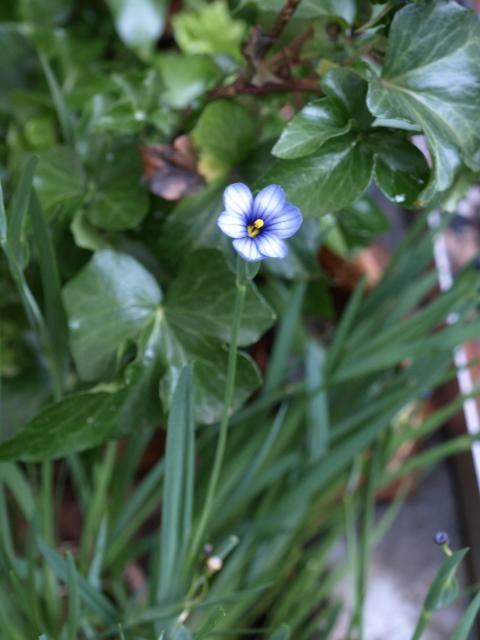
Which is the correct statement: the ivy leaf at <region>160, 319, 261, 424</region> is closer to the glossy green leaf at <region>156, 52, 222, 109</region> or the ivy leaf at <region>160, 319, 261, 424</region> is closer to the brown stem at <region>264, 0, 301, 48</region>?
the brown stem at <region>264, 0, 301, 48</region>

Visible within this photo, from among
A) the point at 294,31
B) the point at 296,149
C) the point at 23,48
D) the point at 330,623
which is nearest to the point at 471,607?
the point at 330,623

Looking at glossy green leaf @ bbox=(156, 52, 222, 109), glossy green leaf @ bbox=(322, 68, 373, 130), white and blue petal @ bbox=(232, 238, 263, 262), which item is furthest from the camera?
glossy green leaf @ bbox=(156, 52, 222, 109)

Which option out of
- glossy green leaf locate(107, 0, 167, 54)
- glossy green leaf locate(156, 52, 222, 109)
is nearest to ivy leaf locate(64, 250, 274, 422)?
glossy green leaf locate(156, 52, 222, 109)

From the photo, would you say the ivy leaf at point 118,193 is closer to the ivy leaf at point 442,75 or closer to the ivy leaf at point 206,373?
the ivy leaf at point 206,373

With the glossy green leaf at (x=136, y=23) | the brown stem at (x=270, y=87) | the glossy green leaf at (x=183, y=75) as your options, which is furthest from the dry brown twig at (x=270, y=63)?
the glossy green leaf at (x=136, y=23)

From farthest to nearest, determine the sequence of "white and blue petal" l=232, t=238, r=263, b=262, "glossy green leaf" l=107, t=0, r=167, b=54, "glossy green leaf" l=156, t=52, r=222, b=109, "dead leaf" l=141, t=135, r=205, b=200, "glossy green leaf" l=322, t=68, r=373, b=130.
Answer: "glossy green leaf" l=107, t=0, r=167, b=54, "glossy green leaf" l=156, t=52, r=222, b=109, "dead leaf" l=141, t=135, r=205, b=200, "glossy green leaf" l=322, t=68, r=373, b=130, "white and blue petal" l=232, t=238, r=263, b=262

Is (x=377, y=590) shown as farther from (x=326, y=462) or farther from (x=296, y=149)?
(x=296, y=149)

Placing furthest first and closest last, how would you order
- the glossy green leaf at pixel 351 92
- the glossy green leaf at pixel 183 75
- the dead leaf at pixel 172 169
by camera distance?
the glossy green leaf at pixel 183 75, the dead leaf at pixel 172 169, the glossy green leaf at pixel 351 92
